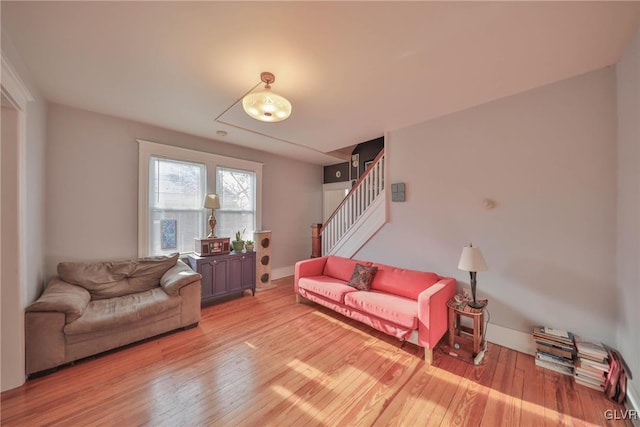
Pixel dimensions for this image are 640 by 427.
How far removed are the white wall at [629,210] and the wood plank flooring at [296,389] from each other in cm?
49

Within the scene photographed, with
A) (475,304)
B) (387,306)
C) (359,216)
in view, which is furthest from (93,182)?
(475,304)

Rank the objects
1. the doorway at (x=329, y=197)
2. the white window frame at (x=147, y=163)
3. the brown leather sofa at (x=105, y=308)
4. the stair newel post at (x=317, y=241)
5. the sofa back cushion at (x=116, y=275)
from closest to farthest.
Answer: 1. the brown leather sofa at (x=105, y=308)
2. the sofa back cushion at (x=116, y=275)
3. the white window frame at (x=147, y=163)
4. the stair newel post at (x=317, y=241)
5. the doorway at (x=329, y=197)

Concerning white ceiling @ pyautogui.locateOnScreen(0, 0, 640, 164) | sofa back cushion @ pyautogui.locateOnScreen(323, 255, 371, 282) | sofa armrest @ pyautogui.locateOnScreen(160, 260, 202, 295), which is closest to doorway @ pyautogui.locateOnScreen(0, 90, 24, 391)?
white ceiling @ pyautogui.locateOnScreen(0, 0, 640, 164)

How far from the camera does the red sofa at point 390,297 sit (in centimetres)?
223

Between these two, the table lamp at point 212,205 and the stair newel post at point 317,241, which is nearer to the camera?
the table lamp at point 212,205

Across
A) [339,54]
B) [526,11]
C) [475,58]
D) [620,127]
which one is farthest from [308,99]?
[620,127]

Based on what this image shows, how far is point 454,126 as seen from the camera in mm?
2820

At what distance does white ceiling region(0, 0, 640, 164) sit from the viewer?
1433 mm

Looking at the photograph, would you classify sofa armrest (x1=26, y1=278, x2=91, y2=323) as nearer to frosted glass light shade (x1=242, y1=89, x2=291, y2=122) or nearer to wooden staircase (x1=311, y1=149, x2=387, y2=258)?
frosted glass light shade (x1=242, y1=89, x2=291, y2=122)

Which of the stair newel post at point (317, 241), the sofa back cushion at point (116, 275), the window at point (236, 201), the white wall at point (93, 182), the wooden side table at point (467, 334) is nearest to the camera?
the wooden side table at point (467, 334)

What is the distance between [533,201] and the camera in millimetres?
2301

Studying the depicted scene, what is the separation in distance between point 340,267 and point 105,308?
2.85 metres

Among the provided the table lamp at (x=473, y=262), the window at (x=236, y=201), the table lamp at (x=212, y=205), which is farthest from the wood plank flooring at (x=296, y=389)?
the window at (x=236, y=201)

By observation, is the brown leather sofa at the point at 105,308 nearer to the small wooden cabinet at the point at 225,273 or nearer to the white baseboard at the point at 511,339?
the small wooden cabinet at the point at 225,273
